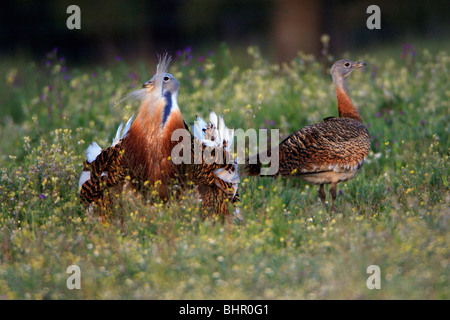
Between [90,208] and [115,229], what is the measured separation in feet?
1.25

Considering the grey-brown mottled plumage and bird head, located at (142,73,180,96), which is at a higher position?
bird head, located at (142,73,180,96)

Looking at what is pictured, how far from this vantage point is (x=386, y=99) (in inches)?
288

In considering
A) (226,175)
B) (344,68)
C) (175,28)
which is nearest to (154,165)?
(226,175)

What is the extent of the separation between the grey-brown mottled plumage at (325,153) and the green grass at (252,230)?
23cm

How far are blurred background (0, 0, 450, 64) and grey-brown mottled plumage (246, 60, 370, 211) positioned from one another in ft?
18.3

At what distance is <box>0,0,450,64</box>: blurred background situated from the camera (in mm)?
11602

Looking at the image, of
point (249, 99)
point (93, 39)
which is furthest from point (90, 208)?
point (93, 39)

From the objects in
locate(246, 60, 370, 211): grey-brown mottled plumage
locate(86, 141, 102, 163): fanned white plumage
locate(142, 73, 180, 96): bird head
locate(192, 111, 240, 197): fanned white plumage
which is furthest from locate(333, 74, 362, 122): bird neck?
→ locate(86, 141, 102, 163): fanned white plumage

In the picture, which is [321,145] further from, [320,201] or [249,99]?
[249,99]

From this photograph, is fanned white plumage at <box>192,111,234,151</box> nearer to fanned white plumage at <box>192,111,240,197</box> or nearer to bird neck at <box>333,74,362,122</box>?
fanned white plumage at <box>192,111,240,197</box>

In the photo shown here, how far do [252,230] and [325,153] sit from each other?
1.23 metres

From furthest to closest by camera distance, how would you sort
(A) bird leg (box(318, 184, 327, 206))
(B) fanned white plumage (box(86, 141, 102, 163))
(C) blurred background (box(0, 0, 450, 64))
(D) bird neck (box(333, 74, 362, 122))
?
(C) blurred background (box(0, 0, 450, 64))
(D) bird neck (box(333, 74, 362, 122))
(A) bird leg (box(318, 184, 327, 206))
(B) fanned white plumage (box(86, 141, 102, 163))

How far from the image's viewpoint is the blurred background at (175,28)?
1160 cm

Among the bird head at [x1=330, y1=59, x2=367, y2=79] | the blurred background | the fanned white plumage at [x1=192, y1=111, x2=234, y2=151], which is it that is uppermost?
the blurred background
